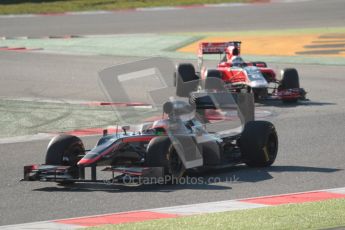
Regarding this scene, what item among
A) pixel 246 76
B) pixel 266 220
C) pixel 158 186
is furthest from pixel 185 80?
pixel 266 220

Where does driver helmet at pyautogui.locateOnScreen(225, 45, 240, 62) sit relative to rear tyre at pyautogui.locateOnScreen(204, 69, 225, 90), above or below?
above

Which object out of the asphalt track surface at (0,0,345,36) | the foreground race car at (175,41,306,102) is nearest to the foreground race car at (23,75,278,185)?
the foreground race car at (175,41,306,102)

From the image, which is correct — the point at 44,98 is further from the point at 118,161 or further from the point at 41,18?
the point at 41,18

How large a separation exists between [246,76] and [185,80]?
1554 millimetres

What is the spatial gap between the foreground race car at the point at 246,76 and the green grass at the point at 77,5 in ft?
57.5

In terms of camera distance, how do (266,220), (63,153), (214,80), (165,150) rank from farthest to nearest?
(214,80)
(63,153)
(165,150)
(266,220)

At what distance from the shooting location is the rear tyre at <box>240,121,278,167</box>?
12383mm

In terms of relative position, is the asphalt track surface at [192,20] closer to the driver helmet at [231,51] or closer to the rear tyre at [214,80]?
the driver helmet at [231,51]

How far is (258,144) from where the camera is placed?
12.4 m

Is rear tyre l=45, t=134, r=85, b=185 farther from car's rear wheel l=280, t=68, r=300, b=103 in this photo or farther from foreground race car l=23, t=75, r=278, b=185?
car's rear wheel l=280, t=68, r=300, b=103

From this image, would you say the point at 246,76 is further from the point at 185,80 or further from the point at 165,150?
the point at 165,150

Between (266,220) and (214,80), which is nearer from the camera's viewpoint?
(266,220)

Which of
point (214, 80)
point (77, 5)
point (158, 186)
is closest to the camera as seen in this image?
point (158, 186)

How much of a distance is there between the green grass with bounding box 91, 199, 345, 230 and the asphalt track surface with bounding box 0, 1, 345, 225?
1.10 metres
